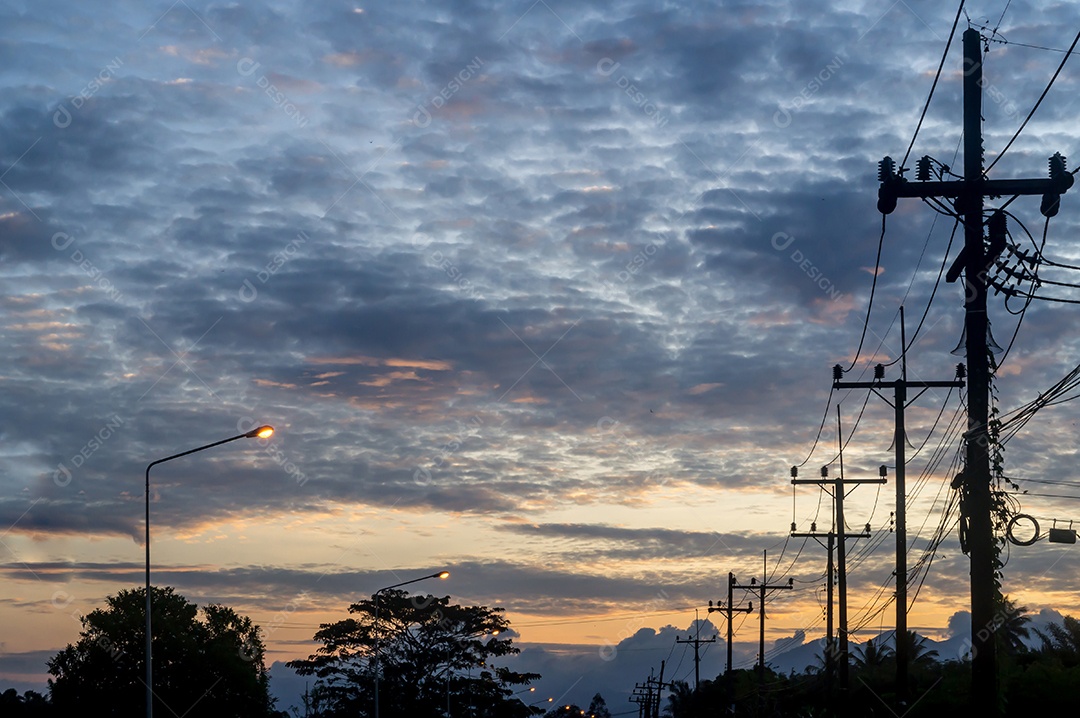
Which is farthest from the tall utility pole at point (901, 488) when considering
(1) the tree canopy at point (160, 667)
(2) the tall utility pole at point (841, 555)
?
(1) the tree canopy at point (160, 667)

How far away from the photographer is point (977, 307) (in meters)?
19.3

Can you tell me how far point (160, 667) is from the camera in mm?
62562

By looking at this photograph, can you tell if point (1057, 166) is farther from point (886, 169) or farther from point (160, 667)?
point (160, 667)

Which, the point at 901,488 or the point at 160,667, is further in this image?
the point at 160,667

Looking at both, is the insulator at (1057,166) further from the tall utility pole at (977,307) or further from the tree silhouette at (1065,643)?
the tree silhouette at (1065,643)

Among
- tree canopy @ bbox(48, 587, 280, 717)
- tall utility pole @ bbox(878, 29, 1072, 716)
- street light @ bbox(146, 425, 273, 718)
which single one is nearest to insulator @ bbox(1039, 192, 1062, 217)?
tall utility pole @ bbox(878, 29, 1072, 716)

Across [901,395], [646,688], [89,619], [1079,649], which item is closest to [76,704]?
[89,619]

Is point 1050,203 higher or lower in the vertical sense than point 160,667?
higher

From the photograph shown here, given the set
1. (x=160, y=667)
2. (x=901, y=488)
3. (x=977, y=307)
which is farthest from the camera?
(x=160, y=667)

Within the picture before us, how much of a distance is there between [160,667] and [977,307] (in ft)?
178

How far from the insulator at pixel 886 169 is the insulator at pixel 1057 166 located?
2.65 m

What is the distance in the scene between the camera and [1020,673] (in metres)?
51.5

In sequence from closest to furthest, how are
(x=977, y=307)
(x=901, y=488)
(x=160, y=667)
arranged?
(x=977, y=307)
(x=901, y=488)
(x=160, y=667)

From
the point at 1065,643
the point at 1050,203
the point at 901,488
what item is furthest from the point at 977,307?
the point at 1065,643
